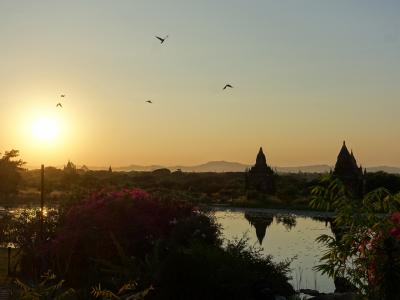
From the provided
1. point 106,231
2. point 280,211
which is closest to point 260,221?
point 280,211

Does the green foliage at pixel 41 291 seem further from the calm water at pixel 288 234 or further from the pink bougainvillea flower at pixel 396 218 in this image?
the calm water at pixel 288 234

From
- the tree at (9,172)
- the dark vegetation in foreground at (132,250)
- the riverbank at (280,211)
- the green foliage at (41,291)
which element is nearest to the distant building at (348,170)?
the riverbank at (280,211)

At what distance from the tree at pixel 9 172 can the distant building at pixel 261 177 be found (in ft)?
91.1

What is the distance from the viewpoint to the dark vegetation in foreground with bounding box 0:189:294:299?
13688 mm

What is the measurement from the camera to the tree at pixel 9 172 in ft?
167

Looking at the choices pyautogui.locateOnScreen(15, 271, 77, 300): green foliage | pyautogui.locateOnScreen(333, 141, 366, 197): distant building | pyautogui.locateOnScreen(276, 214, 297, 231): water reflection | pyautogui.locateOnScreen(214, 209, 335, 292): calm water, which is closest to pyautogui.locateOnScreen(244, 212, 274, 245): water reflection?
pyautogui.locateOnScreen(214, 209, 335, 292): calm water

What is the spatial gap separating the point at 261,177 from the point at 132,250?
53.0m

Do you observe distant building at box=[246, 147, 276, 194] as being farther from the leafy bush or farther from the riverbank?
the leafy bush

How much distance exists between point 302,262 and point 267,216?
24096 millimetres

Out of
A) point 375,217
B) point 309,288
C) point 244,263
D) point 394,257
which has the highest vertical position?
point 375,217

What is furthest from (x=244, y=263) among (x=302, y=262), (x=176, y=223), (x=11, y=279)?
(x=302, y=262)

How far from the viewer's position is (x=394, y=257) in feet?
28.9

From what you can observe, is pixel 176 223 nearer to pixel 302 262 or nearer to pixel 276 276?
pixel 276 276

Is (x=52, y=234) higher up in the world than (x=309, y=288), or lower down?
higher up
